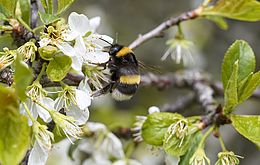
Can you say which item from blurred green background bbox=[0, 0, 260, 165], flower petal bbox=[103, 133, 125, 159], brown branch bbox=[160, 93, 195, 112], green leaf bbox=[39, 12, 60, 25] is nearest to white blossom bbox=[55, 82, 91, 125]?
green leaf bbox=[39, 12, 60, 25]

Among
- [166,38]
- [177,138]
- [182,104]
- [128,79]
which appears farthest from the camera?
[166,38]

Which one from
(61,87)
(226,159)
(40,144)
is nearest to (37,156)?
(40,144)

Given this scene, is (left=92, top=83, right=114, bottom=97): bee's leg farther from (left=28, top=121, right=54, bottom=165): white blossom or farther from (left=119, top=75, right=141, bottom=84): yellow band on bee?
(left=28, top=121, right=54, bottom=165): white blossom

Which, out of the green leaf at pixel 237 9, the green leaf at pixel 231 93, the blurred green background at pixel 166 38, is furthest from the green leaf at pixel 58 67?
the blurred green background at pixel 166 38

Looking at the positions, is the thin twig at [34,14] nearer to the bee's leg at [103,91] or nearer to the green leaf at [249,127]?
the bee's leg at [103,91]

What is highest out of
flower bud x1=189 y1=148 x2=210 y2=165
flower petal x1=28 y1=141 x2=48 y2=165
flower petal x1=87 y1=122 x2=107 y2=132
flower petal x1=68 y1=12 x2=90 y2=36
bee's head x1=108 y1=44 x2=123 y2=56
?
flower petal x1=68 y1=12 x2=90 y2=36

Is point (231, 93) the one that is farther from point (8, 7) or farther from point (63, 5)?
point (8, 7)
